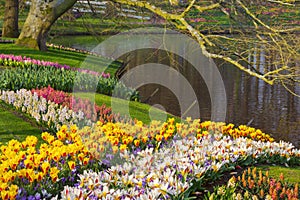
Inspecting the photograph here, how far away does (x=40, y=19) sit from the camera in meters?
18.0

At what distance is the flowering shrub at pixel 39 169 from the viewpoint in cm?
485

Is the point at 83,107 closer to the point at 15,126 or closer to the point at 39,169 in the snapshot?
the point at 15,126

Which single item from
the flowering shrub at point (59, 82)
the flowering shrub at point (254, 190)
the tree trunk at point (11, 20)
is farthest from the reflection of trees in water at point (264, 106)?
the tree trunk at point (11, 20)

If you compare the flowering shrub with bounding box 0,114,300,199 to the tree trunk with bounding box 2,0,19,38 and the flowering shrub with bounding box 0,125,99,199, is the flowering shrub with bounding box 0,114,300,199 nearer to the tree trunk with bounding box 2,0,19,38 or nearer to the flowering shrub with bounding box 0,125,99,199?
the flowering shrub with bounding box 0,125,99,199

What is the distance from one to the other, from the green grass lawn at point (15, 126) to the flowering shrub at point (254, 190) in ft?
12.3

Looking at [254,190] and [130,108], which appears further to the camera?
[130,108]

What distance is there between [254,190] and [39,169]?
2498 mm

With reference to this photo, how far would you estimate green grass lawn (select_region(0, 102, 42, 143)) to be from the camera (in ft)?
25.3

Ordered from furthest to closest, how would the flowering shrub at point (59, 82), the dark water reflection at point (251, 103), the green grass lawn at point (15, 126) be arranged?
the dark water reflection at point (251, 103)
the flowering shrub at point (59, 82)
the green grass lawn at point (15, 126)

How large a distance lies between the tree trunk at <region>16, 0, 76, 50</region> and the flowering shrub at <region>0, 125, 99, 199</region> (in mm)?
12273

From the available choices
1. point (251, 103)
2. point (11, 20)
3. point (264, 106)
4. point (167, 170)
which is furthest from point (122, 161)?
point (11, 20)

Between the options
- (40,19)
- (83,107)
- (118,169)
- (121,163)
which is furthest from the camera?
(40,19)

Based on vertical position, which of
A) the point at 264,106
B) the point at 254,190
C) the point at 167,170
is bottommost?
the point at 254,190

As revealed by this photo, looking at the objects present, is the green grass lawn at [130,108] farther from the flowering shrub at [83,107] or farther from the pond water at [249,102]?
Result: the pond water at [249,102]
